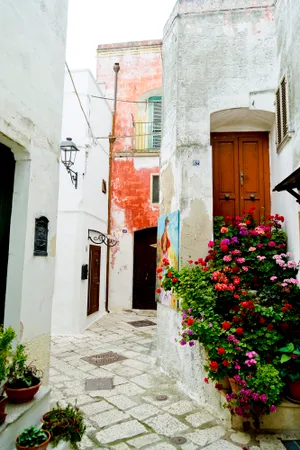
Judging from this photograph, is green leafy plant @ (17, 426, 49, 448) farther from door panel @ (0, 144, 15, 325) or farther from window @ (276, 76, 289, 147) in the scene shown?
window @ (276, 76, 289, 147)

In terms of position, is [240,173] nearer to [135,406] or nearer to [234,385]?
[234,385]

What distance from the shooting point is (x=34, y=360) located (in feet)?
10.3

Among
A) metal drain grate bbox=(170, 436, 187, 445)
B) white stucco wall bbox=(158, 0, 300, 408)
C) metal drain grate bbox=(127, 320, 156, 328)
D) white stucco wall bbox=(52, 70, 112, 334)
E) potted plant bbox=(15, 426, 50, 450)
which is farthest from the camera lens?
metal drain grate bbox=(127, 320, 156, 328)

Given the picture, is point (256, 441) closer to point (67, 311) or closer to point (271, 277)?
point (271, 277)

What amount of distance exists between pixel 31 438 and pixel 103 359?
392 cm

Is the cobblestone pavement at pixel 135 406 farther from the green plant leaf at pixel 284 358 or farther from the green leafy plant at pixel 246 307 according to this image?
the green plant leaf at pixel 284 358

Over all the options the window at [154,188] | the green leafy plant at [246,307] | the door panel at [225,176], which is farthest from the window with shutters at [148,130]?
the green leafy plant at [246,307]

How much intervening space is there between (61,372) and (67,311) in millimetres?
2726

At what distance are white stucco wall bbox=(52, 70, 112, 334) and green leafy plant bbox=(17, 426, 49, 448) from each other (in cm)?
577

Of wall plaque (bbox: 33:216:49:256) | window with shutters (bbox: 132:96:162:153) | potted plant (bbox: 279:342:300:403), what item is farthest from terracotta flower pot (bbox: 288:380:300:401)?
window with shutters (bbox: 132:96:162:153)

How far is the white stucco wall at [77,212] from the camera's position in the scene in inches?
316

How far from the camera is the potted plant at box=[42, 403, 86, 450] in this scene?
253cm

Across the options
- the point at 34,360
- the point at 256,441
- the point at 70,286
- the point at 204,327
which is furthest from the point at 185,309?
the point at 70,286

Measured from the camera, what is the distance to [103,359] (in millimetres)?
6059
